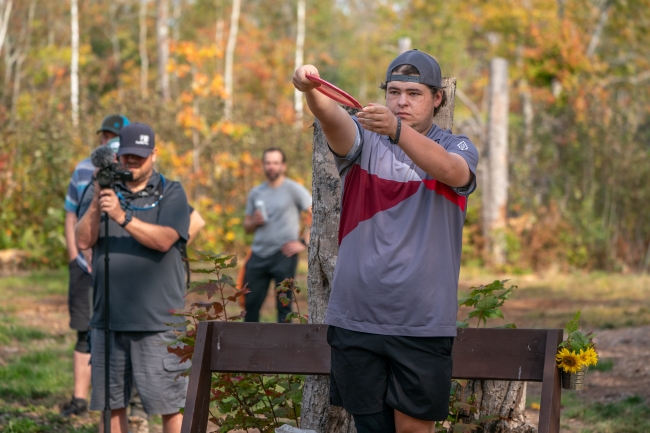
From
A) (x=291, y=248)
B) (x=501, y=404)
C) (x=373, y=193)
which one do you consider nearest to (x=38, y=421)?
(x=291, y=248)

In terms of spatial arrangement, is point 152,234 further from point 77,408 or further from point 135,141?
point 77,408

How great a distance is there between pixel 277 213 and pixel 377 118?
5.50 metres

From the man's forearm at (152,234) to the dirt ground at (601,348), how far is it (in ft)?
6.35

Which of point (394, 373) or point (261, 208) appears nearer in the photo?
point (394, 373)

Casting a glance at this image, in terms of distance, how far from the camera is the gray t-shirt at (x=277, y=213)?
798cm

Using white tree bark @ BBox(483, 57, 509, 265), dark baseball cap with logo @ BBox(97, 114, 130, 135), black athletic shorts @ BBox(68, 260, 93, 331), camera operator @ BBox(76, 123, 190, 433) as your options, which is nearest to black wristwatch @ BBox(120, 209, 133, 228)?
camera operator @ BBox(76, 123, 190, 433)

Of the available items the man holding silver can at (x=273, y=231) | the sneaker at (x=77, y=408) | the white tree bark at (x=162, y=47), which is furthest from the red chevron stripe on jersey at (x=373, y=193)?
the white tree bark at (x=162, y=47)

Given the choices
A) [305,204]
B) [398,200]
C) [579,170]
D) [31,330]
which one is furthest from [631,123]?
[398,200]

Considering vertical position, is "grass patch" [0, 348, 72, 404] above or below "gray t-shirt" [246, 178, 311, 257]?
below

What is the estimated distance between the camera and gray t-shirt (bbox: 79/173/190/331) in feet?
Result: 14.8

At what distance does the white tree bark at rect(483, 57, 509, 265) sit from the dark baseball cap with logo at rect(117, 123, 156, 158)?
37.8 feet

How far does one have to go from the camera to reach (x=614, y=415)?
6008mm

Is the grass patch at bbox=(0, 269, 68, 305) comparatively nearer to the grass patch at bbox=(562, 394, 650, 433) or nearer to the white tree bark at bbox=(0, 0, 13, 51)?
the grass patch at bbox=(562, 394, 650, 433)

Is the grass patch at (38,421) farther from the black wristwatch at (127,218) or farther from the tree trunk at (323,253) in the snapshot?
the tree trunk at (323,253)
